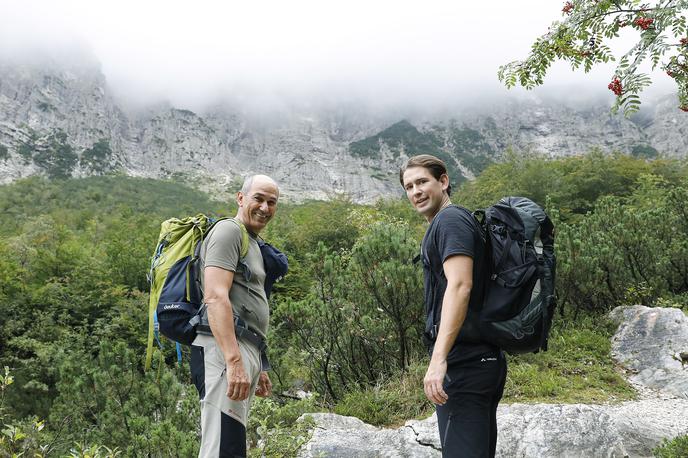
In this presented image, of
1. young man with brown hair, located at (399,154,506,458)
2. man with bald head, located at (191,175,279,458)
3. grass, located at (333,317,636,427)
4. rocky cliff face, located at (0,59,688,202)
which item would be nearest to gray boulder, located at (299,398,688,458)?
grass, located at (333,317,636,427)

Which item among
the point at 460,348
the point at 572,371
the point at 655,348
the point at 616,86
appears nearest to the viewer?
the point at 460,348

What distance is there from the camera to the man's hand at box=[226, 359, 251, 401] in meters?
2.01

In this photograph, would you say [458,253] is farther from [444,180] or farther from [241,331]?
[241,331]

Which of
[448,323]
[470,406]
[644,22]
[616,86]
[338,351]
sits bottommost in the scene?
[338,351]

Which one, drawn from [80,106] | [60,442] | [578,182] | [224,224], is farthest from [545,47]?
[80,106]

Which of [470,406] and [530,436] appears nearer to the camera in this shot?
[470,406]

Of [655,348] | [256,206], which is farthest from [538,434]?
[655,348]

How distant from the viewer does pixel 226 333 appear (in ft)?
6.66

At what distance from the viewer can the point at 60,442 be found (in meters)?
4.87

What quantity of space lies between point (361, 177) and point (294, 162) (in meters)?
20.0

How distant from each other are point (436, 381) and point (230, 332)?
958 mm

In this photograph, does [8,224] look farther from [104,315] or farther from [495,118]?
[495,118]

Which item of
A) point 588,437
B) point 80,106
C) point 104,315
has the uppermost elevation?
point 80,106

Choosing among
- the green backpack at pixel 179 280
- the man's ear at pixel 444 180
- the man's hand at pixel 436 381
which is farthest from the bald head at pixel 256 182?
the man's hand at pixel 436 381
